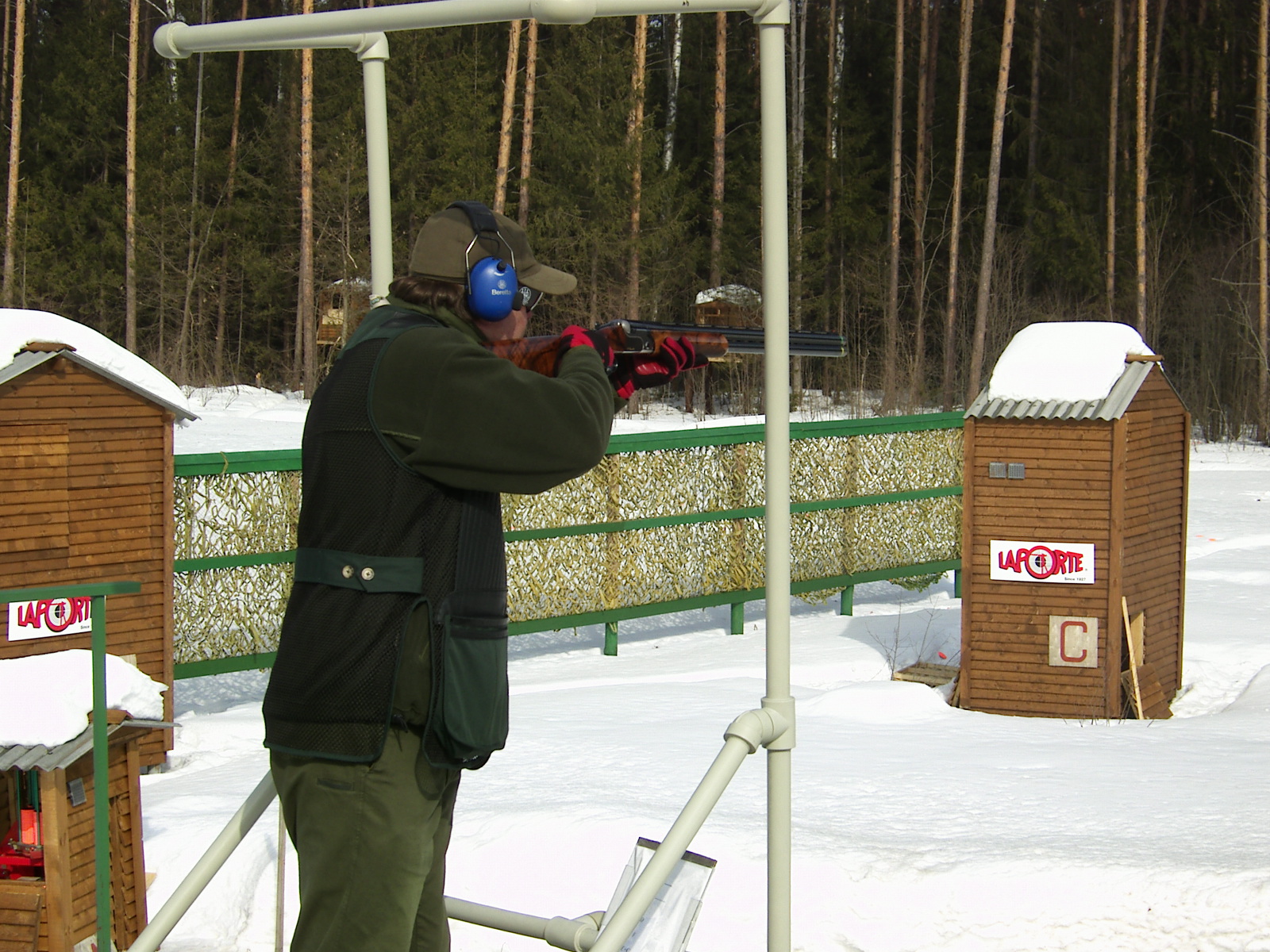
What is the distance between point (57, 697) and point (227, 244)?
96.5 ft

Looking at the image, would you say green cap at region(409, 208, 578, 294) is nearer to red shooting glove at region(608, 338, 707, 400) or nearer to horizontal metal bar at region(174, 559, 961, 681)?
red shooting glove at region(608, 338, 707, 400)

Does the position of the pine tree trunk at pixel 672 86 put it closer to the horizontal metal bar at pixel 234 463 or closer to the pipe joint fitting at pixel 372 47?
the horizontal metal bar at pixel 234 463

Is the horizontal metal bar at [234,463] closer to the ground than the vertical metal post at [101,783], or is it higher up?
higher up

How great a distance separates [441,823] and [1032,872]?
272 centimetres

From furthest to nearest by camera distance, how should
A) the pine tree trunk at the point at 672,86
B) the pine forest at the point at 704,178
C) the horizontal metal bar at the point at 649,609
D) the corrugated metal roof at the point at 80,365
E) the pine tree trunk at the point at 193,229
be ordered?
the pine tree trunk at the point at 672,86 → the pine tree trunk at the point at 193,229 → the pine forest at the point at 704,178 → the horizontal metal bar at the point at 649,609 → the corrugated metal roof at the point at 80,365

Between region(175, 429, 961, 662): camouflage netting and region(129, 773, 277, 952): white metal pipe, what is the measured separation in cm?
467

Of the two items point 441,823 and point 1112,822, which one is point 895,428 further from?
point 441,823

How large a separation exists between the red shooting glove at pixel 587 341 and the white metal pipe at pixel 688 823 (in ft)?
2.70

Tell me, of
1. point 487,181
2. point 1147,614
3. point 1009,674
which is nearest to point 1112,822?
point 1009,674

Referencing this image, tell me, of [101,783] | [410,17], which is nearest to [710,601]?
[101,783]

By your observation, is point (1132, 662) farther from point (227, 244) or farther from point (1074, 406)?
point (227, 244)

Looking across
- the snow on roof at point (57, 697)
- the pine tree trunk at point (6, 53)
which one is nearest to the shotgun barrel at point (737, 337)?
the snow on roof at point (57, 697)

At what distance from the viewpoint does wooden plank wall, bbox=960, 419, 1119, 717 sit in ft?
26.0

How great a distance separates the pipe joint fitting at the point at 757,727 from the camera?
104 inches
